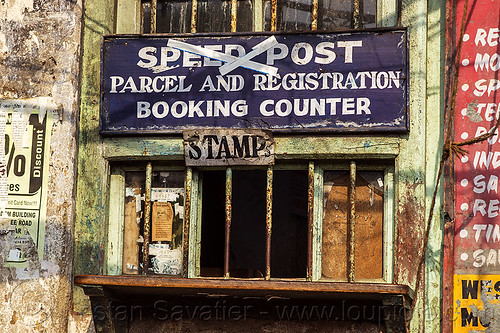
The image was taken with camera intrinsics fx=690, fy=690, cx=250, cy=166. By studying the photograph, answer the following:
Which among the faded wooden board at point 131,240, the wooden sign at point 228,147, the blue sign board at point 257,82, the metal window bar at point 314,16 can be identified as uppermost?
the metal window bar at point 314,16

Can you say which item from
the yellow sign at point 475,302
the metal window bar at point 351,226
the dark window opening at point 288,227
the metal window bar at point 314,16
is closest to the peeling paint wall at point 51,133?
the metal window bar at point 314,16

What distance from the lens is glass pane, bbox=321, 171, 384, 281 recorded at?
6.68 metres

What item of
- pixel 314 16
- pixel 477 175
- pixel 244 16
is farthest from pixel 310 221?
pixel 244 16

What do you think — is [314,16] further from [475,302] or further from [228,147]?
[475,302]

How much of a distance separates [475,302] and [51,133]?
453 centimetres

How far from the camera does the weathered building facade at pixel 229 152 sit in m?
6.57

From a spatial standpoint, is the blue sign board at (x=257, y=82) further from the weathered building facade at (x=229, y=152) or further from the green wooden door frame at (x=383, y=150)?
the green wooden door frame at (x=383, y=150)

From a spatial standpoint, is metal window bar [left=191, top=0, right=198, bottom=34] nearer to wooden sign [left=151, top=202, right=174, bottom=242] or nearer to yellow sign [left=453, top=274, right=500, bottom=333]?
wooden sign [left=151, top=202, right=174, bottom=242]

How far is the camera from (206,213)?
7.89m

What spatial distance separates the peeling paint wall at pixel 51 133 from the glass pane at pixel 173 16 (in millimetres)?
851

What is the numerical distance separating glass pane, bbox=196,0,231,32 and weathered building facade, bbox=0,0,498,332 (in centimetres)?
2

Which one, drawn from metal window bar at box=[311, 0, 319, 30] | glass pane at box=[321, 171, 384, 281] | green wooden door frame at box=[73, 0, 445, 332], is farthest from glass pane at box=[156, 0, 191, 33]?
glass pane at box=[321, 171, 384, 281]

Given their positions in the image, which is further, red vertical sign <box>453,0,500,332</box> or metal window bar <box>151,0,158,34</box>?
metal window bar <box>151,0,158,34</box>

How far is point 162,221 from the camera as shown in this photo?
23.0 feet
